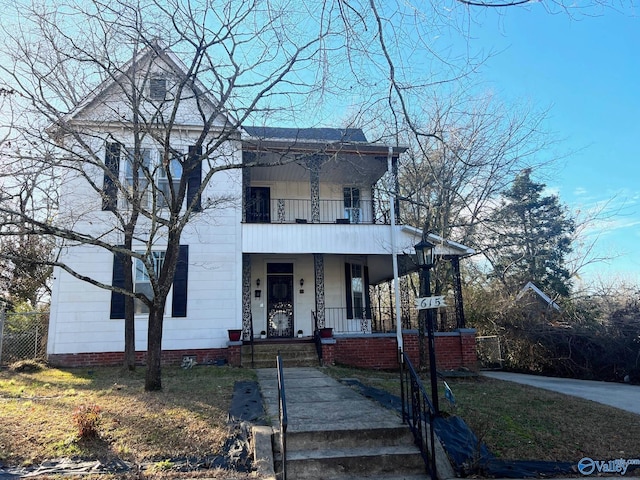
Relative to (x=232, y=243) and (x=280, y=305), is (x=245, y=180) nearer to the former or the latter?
(x=232, y=243)

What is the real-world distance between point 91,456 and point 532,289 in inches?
570

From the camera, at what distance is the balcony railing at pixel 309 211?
1411cm

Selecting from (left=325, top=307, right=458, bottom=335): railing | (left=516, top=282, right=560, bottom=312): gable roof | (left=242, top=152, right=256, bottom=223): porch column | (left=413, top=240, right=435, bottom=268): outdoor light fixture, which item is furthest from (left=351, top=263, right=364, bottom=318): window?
(left=413, top=240, right=435, bottom=268): outdoor light fixture

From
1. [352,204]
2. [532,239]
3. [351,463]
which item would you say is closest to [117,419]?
[351,463]

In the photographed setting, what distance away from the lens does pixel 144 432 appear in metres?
5.03

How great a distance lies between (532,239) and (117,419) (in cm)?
2086

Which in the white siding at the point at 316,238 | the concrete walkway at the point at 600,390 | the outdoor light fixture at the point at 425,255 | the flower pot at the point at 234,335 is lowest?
the concrete walkway at the point at 600,390

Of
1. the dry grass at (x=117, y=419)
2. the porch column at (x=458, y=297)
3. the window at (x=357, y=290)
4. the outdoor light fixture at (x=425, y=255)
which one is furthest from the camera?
the window at (x=357, y=290)

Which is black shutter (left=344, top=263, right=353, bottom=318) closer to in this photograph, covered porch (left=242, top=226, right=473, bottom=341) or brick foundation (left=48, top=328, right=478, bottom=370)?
covered porch (left=242, top=226, right=473, bottom=341)

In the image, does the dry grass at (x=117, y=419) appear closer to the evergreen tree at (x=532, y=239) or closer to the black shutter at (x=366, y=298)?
the black shutter at (x=366, y=298)

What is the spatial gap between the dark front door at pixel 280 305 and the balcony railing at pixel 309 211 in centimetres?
200

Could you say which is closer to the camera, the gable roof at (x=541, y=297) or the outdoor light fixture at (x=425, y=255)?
the outdoor light fixture at (x=425, y=255)

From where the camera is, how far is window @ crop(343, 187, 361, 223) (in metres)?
14.9

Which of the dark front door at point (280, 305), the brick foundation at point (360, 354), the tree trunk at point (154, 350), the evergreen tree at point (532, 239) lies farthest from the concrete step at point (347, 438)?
the evergreen tree at point (532, 239)
